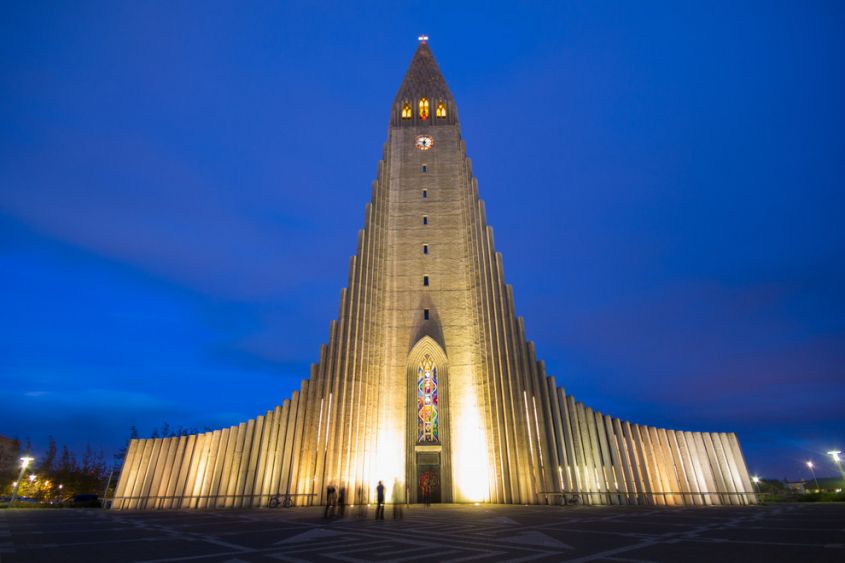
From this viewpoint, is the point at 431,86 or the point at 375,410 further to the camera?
the point at 431,86

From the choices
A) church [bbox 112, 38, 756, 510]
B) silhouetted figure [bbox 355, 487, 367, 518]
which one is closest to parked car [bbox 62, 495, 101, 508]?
church [bbox 112, 38, 756, 510]

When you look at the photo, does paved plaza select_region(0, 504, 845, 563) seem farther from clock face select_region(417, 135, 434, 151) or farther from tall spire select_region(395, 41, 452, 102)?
tall spire select_region(395, 41, 452, 102)

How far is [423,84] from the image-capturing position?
35500 mm

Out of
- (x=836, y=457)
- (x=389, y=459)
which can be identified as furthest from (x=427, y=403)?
(x=836, y=457)

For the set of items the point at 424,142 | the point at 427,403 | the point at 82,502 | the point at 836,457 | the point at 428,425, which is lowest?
the point at 82,502

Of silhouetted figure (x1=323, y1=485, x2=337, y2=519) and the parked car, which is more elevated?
silhouetted figure (x1=323, y1=485, x2=337, y2=519)

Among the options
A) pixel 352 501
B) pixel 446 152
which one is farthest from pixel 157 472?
pixel 446 152

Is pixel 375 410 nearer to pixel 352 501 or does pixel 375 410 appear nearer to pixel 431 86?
pixel 352 501

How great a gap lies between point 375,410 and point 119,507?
665 inches

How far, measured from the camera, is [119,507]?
2414 cm

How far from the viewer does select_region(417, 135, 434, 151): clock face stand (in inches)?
1243

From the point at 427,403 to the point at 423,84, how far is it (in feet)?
90.3

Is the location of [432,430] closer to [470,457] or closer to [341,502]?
[470,457]

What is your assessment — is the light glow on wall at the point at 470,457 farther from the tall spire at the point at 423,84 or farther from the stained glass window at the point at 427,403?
the tall spire at the point at 423,84
